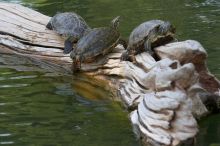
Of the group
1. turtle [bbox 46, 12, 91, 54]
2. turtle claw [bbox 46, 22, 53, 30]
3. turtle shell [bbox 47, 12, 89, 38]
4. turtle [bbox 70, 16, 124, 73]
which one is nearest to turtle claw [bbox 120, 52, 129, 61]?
turtle [bbox 70, 16, 124, 73]

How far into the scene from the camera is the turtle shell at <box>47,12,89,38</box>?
757cm

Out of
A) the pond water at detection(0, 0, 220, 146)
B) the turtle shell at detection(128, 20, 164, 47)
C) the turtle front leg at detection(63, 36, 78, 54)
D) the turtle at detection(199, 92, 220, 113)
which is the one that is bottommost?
the pond water at detection(0, 0, 220, 146)

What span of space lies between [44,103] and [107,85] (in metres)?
0.83

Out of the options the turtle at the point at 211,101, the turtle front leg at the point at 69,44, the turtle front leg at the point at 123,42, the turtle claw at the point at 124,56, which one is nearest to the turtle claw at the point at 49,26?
the turtle front leg at the point at 69,44

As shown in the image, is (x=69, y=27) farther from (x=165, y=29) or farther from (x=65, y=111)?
(x=65, y=111)

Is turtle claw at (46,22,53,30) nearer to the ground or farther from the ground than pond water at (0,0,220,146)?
farther from the ground

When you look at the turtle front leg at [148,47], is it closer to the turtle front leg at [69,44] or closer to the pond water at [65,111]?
the pond water at [65,111]

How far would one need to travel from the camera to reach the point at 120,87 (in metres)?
6.09

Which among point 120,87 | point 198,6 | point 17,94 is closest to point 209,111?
point 120,87

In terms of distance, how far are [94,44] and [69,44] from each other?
0.67 m

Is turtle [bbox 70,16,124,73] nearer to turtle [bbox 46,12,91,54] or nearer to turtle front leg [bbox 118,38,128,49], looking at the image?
turtle front leg [bbox 118,38,128,49]

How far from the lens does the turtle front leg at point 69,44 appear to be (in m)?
7.22

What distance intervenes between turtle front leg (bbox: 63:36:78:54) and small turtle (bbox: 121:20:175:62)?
1.04 m

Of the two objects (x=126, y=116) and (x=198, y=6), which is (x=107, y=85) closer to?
(x=126, y=116)
